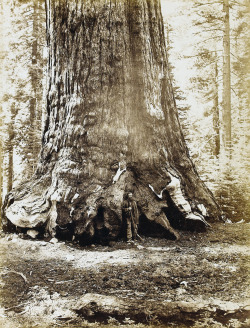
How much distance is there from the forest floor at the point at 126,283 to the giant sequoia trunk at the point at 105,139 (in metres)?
0.25

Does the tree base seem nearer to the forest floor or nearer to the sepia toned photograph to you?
the sepia toned photograph

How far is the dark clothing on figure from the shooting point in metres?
2.07

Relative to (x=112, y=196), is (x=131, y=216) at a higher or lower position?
lower

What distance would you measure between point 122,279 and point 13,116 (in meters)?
9.40

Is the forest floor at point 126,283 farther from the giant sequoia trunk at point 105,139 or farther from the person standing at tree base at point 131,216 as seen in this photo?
the giant sequoia trunk at point 105,139

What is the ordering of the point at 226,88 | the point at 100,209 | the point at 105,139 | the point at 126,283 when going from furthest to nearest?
the point at 226,88
the point at 105,139
the point at 100,209
the point at 126,283

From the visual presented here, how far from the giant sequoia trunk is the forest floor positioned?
A: 25 cm

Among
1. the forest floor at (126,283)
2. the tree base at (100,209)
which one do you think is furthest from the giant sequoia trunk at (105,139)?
the forest floor at (126,283)

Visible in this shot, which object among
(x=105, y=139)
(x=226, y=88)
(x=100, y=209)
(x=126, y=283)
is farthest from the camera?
(x=226, y=88)

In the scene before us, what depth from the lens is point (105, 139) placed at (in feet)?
7.37

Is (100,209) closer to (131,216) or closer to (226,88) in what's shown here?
(131,216)

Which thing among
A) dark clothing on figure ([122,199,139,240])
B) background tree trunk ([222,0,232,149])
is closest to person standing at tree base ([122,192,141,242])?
dark clothing on figure ([122,199,139,240])

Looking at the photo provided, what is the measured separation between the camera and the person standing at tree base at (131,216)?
2066mm

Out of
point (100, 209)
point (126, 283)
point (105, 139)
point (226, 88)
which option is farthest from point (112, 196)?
point (226, 88)
